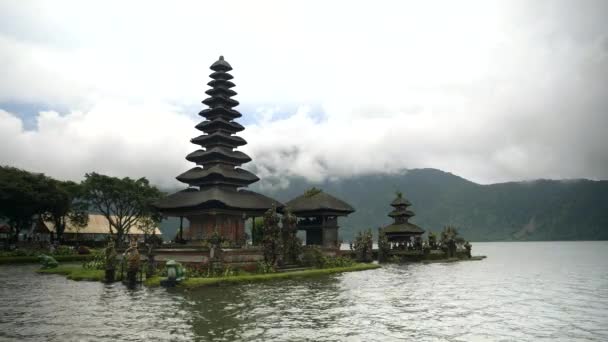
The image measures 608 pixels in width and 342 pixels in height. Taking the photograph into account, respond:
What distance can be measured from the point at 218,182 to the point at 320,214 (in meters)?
13.1

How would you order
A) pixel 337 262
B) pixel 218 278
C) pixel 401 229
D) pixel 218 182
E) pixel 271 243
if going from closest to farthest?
pixel 218 278 → pixel 271 243 → pixel 337 262 → pixel 218 182 → pixel 401 229

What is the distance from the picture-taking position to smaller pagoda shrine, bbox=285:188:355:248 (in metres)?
53.7

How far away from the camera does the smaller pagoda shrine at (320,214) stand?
5366cm

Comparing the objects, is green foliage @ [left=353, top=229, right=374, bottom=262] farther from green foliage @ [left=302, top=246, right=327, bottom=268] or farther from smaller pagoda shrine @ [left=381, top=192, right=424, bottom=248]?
green foliage @ [left=302, top=246, right=327, bottom=268]

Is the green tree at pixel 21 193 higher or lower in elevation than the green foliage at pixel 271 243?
higher

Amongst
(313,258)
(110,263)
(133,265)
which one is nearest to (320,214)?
(313,258)

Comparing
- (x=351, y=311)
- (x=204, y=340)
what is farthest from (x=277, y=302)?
(x=204, y=340)

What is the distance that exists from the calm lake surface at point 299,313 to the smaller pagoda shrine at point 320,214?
23.3m

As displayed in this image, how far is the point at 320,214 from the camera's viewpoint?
177 ft

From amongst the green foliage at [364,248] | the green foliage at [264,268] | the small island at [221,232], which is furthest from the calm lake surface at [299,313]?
the green foliage at [364,248]

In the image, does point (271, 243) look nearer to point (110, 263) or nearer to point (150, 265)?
point (150, 265)

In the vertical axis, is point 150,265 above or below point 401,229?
below

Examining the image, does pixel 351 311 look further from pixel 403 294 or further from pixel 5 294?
pixel 5 294

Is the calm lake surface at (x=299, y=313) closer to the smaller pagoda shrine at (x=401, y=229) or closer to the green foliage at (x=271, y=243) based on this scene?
the green foliage at (x=271, y=243)
